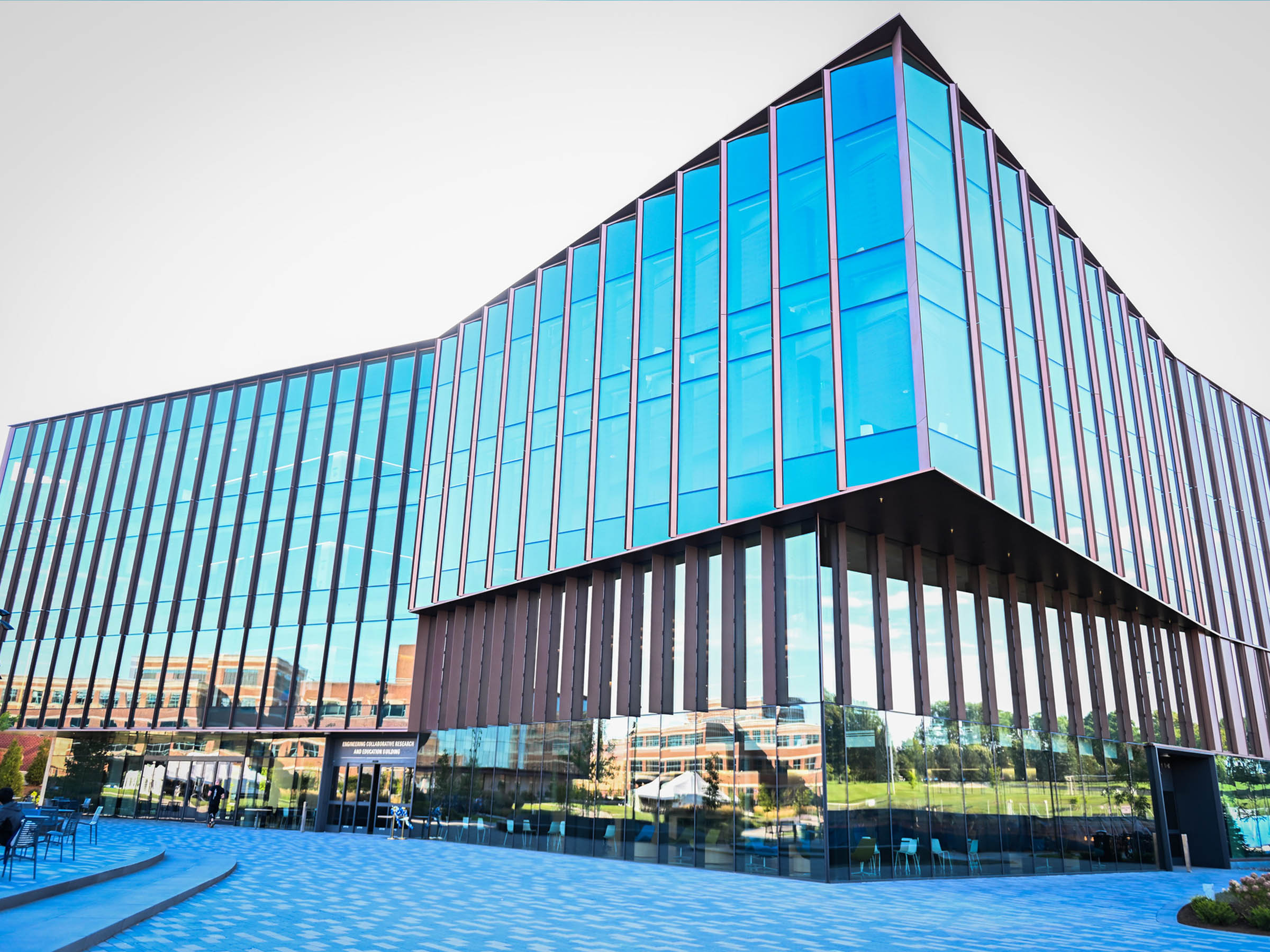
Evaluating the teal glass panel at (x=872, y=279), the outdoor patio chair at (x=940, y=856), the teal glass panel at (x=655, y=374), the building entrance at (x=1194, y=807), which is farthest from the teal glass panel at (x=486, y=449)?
the building entrance at (x=1194, y=807)

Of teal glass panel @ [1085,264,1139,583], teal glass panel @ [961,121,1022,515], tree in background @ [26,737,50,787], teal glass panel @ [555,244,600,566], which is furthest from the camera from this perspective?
tree in background @ [26,737,50,787]

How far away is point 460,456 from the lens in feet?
125

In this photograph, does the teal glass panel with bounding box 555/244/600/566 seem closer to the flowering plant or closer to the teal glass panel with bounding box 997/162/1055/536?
the teal glass panel with bounding box 997/162/1055/536

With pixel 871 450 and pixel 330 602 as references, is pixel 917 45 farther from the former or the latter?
pixel 330 602

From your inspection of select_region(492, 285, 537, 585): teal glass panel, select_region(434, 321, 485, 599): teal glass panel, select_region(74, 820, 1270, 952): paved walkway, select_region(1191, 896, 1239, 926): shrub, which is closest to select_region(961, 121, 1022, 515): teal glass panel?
select_region(74, 820, 1270, 952): paved walkway

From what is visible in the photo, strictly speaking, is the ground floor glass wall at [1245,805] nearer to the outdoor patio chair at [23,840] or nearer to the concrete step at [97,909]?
the concrete step at [97,909]

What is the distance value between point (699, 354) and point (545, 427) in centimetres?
824

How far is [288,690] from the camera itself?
40344 mm

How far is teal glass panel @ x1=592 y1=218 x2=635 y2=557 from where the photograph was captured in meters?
29.0

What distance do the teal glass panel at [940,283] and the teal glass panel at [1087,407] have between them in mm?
7635

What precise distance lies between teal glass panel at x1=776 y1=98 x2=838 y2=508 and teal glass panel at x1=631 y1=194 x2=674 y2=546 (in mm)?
4541

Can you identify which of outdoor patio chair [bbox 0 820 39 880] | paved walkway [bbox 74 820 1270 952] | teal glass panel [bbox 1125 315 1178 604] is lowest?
paved walkway [bbox 74 820 1270 952]

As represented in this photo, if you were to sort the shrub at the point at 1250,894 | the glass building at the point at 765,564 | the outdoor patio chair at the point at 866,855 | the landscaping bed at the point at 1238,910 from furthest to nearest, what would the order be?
1. the glass building at the point at 765,564
2. the outdoor patio chair at the point at 866,855
3. the shrub at the point at 1250,894
4. the landscaping bed at the point at 1238,910

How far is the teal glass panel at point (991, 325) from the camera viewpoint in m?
23.7
